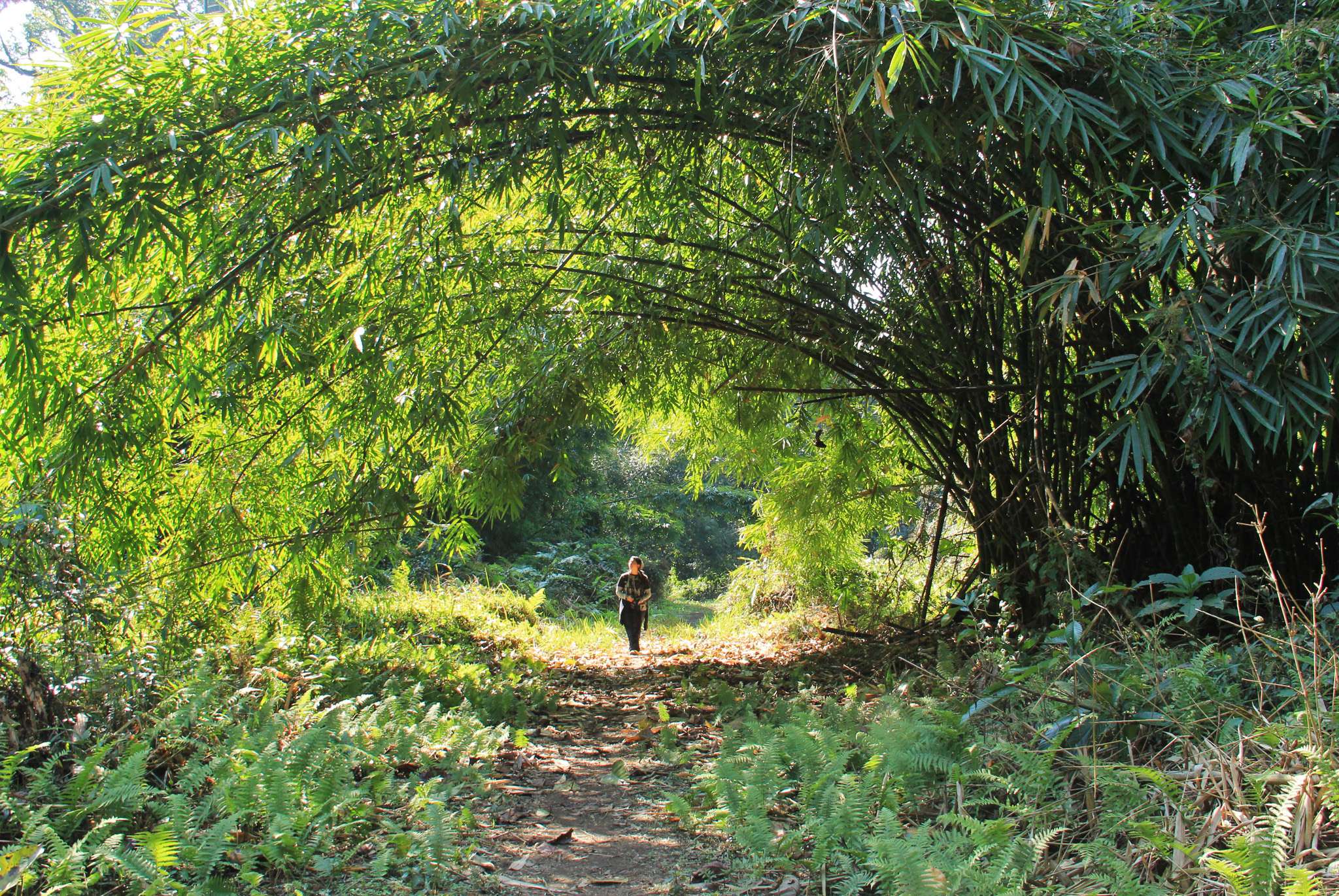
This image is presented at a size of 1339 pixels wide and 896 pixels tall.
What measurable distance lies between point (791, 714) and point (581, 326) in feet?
7.29

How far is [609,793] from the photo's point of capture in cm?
350

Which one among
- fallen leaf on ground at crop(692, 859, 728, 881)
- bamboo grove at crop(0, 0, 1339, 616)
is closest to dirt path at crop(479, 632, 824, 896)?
fallen leaf on ground at crop(692, 859, 728, 881)

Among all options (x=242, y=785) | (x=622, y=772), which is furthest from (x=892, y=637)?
(x=242, y=785)

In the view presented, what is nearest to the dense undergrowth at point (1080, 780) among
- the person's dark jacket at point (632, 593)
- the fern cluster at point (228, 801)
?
the fern cluster at point (228, 801)

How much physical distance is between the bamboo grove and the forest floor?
123 centimetres

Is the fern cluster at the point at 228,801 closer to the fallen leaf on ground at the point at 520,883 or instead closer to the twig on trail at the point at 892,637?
the fallen leaf on ground at the point at 520,883

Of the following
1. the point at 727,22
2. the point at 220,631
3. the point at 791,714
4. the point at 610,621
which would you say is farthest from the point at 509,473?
the point at 610,621

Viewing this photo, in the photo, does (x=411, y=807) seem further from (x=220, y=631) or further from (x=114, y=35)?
(x=114, y=35)

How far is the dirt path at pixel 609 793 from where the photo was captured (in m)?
2.59

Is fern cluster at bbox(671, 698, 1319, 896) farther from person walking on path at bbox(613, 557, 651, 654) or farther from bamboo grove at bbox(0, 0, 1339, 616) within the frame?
person walking on path at bbox(613, 557, 651, 654)

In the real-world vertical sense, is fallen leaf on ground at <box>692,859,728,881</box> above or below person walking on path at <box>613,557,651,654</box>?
below

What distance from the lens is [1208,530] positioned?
129 inches

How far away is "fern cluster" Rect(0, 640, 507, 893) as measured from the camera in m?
2.22

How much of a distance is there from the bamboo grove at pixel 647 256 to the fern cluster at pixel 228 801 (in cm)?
100
